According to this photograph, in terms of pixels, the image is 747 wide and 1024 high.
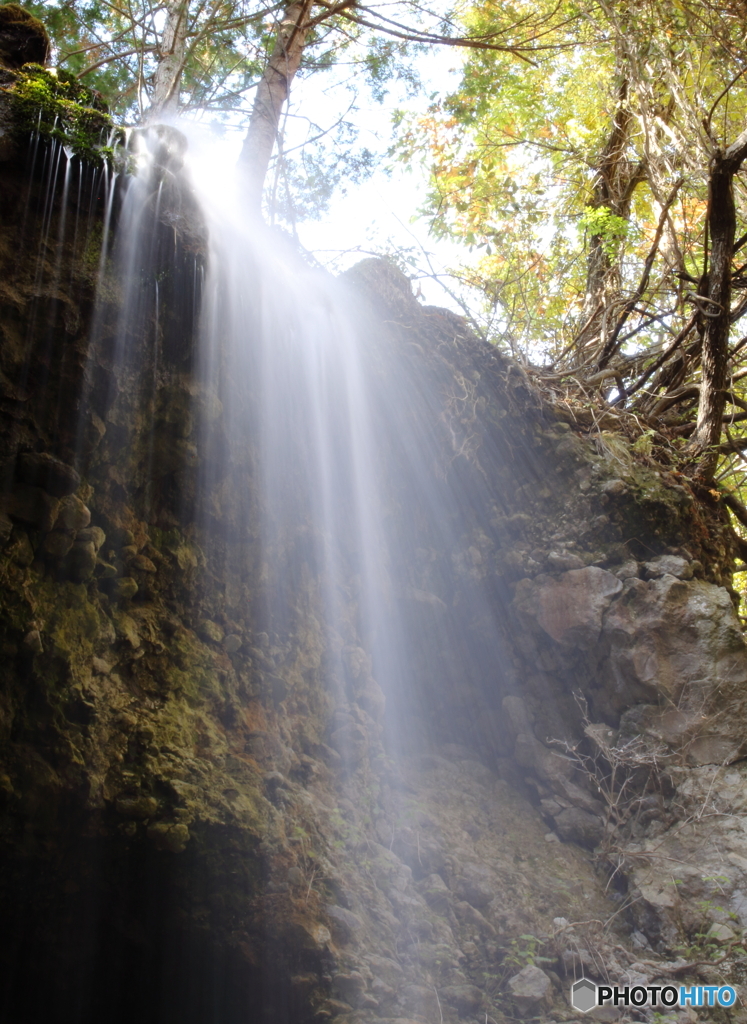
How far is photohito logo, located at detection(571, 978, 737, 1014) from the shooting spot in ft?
11.1

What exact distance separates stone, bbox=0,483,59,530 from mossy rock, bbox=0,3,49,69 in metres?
2.93

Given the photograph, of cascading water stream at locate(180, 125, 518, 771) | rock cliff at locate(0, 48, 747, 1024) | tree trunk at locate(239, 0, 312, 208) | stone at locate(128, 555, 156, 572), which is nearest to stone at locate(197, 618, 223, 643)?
rock cliff at locate(0, 48, 747, 1024)

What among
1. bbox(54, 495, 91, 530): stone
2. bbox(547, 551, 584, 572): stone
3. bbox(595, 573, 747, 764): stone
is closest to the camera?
bbox(54, 495, 91, 530): stone

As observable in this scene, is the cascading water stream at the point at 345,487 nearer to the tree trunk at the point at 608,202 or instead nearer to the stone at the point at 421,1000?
the stone at the point at 421,1000

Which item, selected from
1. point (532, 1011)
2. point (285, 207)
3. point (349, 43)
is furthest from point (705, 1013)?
point (349, 43)

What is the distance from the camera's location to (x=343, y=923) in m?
3.50

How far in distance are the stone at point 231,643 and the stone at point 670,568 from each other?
339 cm

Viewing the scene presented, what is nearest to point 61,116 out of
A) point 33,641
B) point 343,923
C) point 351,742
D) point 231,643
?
point 33,641

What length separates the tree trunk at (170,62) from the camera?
19.5 ft

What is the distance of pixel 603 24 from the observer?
6867mm

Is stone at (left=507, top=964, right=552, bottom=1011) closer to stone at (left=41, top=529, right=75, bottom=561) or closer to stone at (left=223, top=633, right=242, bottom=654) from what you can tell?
stone at (left=223, top=633, right=242, bottom=654)

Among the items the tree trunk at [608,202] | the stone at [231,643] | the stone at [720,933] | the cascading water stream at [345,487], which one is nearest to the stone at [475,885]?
the cascading water stream at [345,487]

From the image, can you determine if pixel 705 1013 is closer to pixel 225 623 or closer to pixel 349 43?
pixel 225 623

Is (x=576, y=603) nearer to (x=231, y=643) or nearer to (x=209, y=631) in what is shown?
(x=231, y=643)
